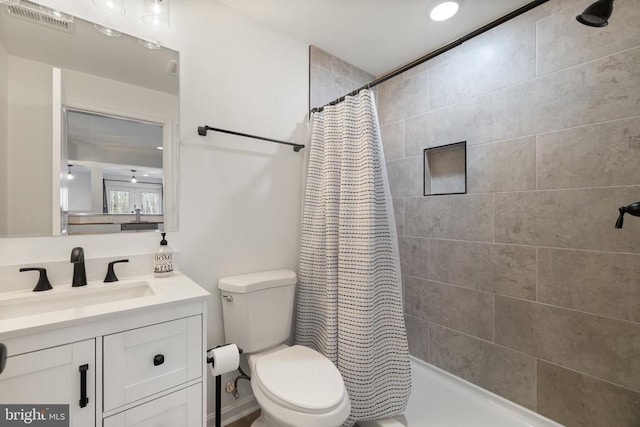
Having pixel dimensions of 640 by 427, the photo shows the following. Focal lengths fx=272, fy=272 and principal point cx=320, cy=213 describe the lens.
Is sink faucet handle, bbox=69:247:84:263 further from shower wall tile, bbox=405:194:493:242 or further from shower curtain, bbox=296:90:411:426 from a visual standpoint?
shower wall tile, bbox=405:194:493:242

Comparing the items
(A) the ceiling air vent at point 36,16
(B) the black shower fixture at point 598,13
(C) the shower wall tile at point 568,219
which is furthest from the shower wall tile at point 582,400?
(A) the ceiling air vent at point 36,16

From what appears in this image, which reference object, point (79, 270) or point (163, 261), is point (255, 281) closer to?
point (163, 261)

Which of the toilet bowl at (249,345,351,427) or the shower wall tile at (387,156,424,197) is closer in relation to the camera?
the toilet bowl at (249,345,351,427)

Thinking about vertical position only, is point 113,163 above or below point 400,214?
above

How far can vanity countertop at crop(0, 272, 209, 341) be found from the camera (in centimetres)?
74

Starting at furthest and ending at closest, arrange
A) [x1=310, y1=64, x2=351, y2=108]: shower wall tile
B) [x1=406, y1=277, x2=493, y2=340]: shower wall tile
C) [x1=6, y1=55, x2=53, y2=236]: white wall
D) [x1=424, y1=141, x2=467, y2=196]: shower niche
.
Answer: [x1=310, y1=64, x2=351, y2=108]: shower wall tile < [x1=424, y1=141, x2=467, y2=196]: shower niche < [x1=406, y1=277, x2=493, y2=340]: shower wall tile < [x1=6, y1=55, x2=53, y2=236]: white wall

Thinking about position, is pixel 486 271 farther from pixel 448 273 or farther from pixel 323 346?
pixel 323 346

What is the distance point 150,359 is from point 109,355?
0.12 metres

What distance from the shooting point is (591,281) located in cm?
127

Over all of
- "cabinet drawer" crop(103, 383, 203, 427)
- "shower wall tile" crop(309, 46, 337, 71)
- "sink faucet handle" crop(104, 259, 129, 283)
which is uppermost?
"shower wall tile" crop(309, 46, 337, 71)

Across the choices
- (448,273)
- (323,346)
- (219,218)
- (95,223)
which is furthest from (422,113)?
(95,223)

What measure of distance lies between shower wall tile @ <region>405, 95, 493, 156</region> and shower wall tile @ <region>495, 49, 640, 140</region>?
6cm

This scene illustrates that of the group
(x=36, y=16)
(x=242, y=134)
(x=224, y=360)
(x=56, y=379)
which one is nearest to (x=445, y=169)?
(x=242, y=134)

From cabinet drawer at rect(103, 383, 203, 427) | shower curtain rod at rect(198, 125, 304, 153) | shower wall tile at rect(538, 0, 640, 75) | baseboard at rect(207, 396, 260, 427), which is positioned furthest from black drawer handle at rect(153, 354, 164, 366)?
shower wall tile at rect(538, 0, 640, 75)
